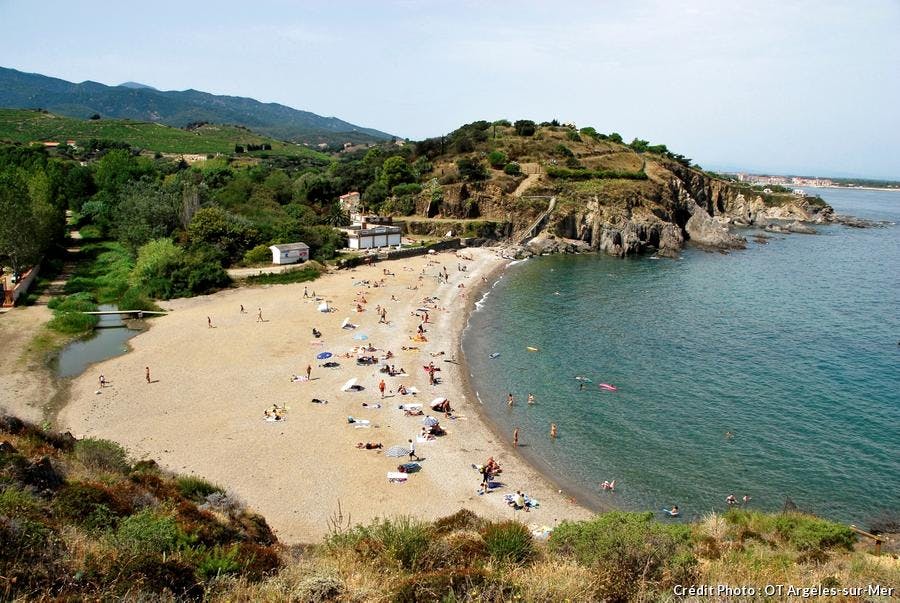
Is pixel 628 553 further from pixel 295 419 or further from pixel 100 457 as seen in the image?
pixel 295 419

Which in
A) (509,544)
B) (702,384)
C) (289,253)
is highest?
Answer: (289,253)

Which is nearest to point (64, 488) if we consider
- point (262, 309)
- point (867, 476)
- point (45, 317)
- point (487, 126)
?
point (867, 476)

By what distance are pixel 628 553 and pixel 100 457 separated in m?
13.2

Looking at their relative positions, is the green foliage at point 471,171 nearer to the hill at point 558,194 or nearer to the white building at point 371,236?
the hill at point 558,194

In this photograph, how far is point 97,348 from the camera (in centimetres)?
3077

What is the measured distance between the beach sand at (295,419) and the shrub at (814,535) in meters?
5.90

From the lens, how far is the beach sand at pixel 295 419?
17734mm

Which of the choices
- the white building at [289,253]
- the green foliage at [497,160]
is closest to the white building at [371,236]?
the white building at [289,253]

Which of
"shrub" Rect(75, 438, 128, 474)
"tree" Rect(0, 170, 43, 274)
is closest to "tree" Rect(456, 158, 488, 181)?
"tree" Rect(0, 170, 43, 274)

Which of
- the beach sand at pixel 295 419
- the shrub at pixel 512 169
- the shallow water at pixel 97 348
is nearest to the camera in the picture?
the beach sand at pixel 295 419

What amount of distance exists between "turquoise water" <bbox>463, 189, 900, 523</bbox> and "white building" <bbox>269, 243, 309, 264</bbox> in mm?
17748

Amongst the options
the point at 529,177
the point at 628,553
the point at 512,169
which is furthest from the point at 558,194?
the point at 628,553

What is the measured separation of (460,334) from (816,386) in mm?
19819

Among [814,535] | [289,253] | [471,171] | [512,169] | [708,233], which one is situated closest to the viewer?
[814,535]
